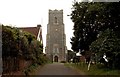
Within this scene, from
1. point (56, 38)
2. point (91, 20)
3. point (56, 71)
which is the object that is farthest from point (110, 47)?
point (56, 38)

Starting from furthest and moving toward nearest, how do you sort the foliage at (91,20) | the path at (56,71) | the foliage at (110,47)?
the path at (56,71), the foliage at (91,20), the foliage at (110,47)

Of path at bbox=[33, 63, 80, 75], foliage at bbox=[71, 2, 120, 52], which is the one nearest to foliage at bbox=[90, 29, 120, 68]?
foliage at bbox=[71, 2, 120, 52]

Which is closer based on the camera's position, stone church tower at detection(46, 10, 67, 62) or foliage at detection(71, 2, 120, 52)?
foliage at detection(71, 2, 120, 52)

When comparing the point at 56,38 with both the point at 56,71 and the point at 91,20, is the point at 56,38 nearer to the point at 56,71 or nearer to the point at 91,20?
the point at 91,20

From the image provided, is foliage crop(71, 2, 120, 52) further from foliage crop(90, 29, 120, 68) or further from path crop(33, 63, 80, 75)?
path crop(33, 63, 80, 75)

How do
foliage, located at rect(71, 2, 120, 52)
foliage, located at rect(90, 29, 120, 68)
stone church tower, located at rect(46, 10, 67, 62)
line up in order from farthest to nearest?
stone church tower, located at rect(46, 10, 67, 62) < foliage, located at rect(71, 2, 120, 52) < foliage, located at rect(90, 29, 120, 68)

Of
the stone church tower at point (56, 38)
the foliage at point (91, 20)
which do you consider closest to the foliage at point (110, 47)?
the foliage at point (91, 20)

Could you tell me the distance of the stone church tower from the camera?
107562mm

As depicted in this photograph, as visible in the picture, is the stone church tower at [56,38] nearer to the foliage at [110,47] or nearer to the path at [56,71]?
the path at [56,71]

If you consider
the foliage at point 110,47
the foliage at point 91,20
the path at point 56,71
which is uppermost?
the foliage at point 91,20

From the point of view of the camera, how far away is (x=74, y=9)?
40.5 m

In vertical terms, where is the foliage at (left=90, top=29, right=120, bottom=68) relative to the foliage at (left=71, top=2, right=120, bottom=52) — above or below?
below

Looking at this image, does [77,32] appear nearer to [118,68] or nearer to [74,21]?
[74,21]

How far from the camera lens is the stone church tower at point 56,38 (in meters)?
108
